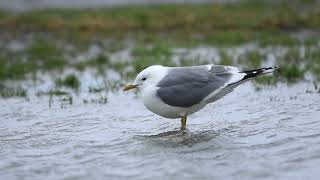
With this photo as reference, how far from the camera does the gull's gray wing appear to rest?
286 inches

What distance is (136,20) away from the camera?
17.7m

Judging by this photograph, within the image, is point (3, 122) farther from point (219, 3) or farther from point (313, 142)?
point (219, 3)

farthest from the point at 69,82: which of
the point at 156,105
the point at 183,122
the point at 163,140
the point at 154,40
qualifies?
the point at 154,40

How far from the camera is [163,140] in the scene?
281 inches

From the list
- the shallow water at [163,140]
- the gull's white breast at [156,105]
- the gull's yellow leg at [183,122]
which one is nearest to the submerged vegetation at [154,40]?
the shallow water at [163,140]

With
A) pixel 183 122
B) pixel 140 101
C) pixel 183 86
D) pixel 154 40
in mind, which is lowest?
pixel 183 122

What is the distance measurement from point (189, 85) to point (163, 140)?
2.38 feet

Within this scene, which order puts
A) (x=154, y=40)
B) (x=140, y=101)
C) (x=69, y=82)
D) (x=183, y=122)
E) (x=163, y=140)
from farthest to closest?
(x=154, y=40), (x=69, y=82), (x=140, y=101), (x=183, y=122), (x=163, y=140)

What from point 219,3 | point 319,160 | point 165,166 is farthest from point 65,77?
point 219,3

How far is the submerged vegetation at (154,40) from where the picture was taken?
1210 cm

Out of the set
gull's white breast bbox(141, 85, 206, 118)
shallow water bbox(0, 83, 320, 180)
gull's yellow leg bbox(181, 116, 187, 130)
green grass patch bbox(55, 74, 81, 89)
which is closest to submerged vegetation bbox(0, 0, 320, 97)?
green grass patch bbox(55, 74, 81, 89)

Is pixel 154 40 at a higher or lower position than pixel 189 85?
higher

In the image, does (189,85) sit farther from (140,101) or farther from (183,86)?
(140,101)

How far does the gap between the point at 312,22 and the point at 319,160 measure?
444 inches
